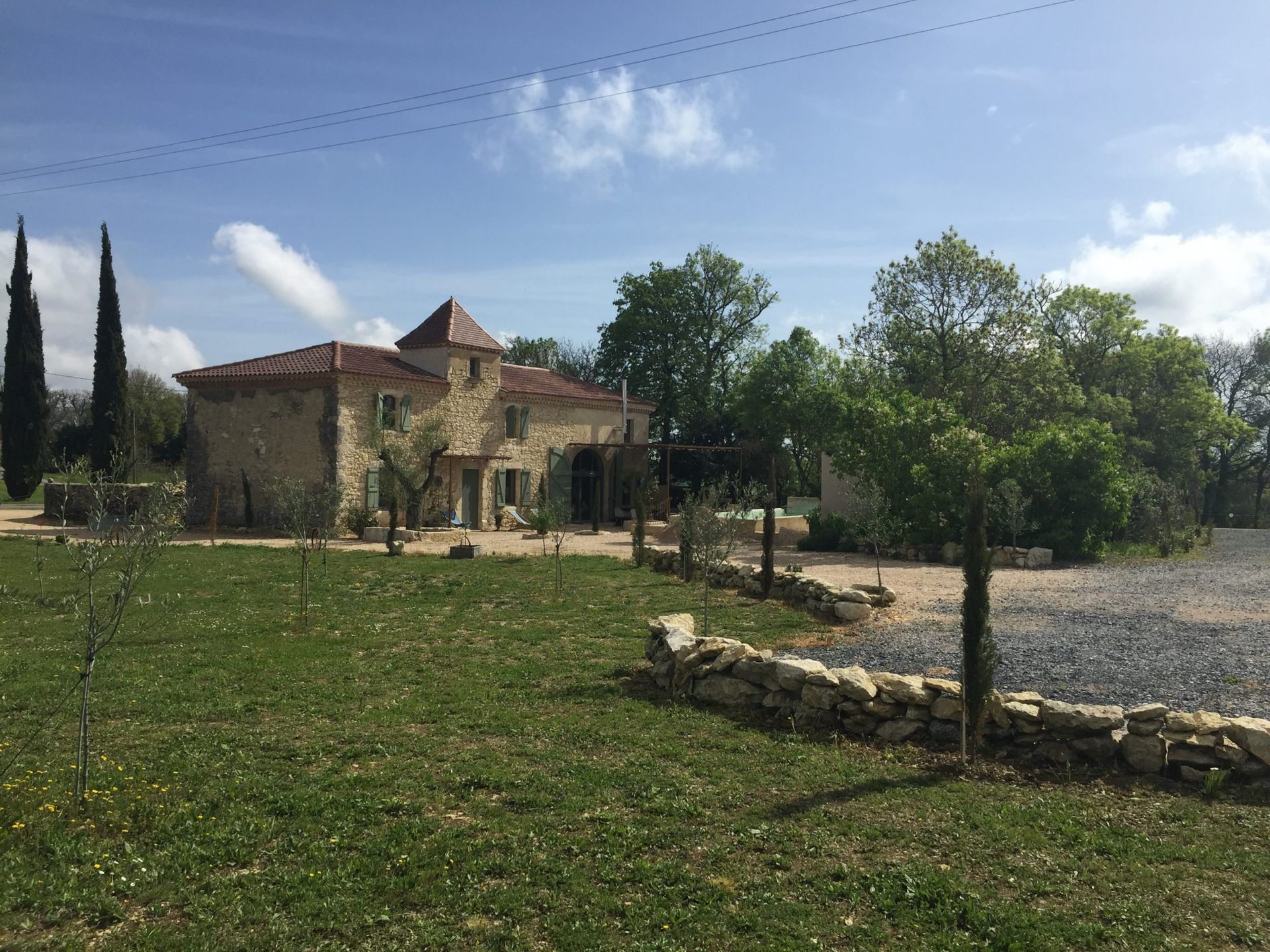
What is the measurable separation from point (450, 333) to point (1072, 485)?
21.0m

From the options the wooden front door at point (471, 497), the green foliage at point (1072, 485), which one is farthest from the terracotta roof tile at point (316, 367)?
the green foliage at point (1072, 485)

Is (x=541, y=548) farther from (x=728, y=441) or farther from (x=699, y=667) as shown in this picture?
(x=728, y=441)

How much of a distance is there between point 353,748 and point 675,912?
3.37m

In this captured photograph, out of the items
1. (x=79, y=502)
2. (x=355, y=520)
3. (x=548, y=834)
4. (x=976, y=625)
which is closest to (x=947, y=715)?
(x=976, y=625)

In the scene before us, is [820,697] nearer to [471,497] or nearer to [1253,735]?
[1253,735]

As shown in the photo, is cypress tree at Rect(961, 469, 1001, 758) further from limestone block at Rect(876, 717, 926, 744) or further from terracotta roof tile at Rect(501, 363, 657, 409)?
terracotta roof tile at Rect(501, 363, 657, 409)

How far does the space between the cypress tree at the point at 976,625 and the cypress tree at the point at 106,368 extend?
36.7m

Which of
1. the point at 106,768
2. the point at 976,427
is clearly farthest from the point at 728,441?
the point at 106,768

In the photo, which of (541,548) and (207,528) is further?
(207,528)

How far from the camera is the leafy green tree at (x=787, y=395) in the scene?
4038 centimetres

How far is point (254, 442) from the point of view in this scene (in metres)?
28.4

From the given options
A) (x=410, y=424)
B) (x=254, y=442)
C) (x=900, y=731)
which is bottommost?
(x=900, y=731)

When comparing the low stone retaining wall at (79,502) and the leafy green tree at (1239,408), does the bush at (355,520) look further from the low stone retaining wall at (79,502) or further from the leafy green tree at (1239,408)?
the leafy green tree at (1239,408)

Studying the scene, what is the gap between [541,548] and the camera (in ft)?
79.6
